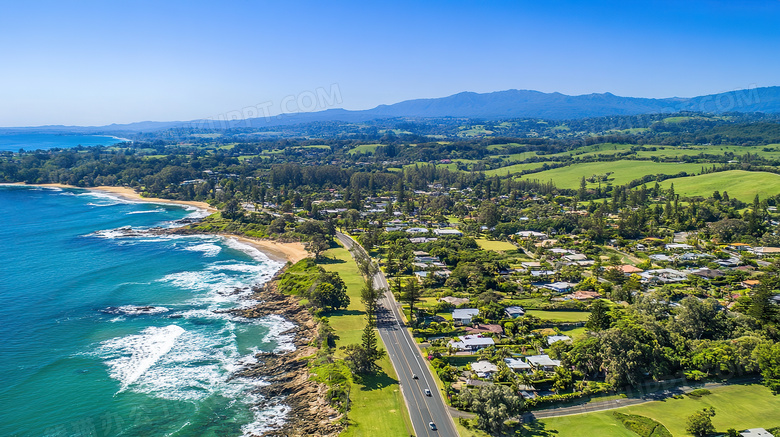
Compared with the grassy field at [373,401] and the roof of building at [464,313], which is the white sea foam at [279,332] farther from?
the roof of building at [464,313]

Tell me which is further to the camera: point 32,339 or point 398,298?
point 398,298

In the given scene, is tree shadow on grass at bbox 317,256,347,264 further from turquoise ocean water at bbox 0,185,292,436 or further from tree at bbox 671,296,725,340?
tree at bbox 671,296,725,340

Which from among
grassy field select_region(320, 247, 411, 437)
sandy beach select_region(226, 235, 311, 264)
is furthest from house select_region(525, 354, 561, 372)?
sandy beach select_region(226, 235, 311, 264)

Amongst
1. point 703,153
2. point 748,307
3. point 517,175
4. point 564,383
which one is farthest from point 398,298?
point 703,153

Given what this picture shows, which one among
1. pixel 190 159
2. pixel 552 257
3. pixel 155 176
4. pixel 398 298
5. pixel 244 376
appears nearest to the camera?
pixel 244 376

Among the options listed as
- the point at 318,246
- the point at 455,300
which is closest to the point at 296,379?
the point at 455,300

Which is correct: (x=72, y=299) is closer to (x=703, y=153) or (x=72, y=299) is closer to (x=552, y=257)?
(x=552, y=257)

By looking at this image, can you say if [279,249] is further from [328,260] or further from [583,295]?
[583,295]
